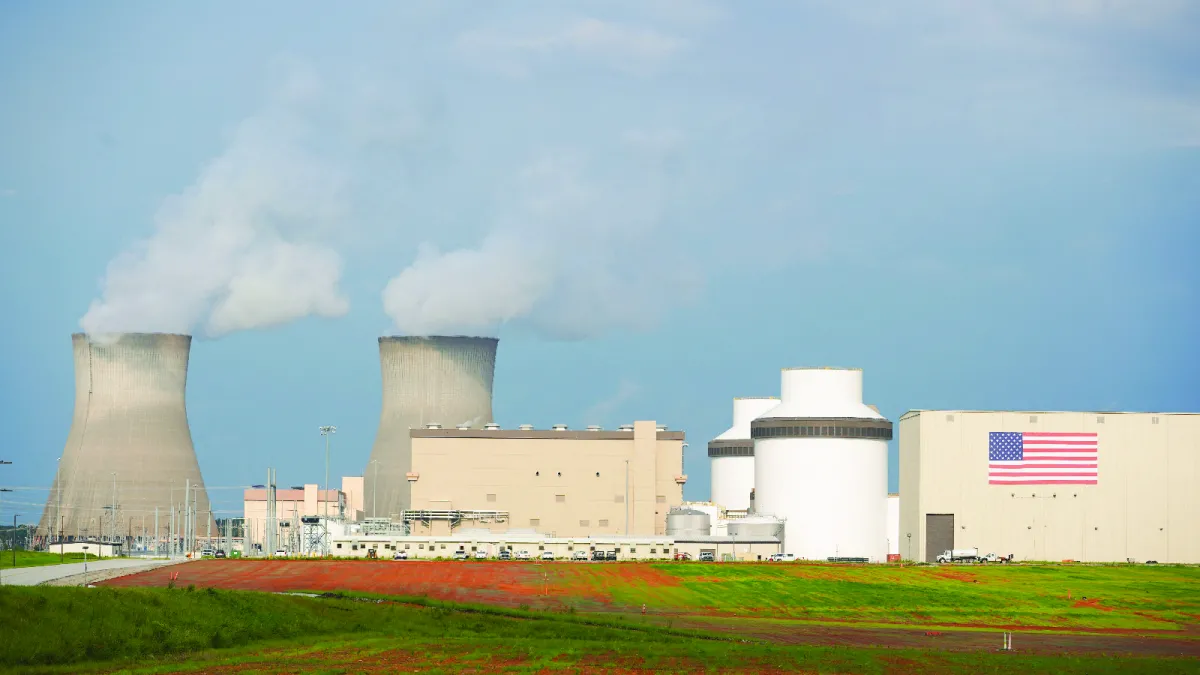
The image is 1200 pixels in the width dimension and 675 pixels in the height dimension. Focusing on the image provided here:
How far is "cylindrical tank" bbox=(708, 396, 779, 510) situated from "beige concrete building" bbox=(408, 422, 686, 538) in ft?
69.4

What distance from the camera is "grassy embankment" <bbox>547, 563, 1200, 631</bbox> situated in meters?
59.5

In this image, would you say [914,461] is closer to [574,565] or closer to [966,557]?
[966,557]

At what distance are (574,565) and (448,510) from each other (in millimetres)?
23335

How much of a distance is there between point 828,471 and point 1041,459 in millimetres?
13653

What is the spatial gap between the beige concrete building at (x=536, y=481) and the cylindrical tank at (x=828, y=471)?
9.57 m

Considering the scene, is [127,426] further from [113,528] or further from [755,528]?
[755,528]

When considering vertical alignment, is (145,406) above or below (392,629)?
above


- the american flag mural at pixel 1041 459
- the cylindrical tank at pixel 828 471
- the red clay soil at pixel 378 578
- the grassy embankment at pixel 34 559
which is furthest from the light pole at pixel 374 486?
the american flag mural at pixel 1041 459

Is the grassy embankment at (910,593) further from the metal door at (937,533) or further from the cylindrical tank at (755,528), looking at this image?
the cylindrical tank at (755,528)

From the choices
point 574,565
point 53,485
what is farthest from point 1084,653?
point 53,485

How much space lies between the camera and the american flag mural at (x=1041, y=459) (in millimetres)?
100375

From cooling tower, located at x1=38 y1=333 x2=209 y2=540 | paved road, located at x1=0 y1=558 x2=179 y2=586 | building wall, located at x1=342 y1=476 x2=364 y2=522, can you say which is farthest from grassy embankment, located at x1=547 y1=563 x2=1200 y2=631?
building wall, located at x1=342 y1=476 x2=364 y2=522

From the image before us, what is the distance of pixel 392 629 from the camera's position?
152 ft

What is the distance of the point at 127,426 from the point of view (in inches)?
3930
